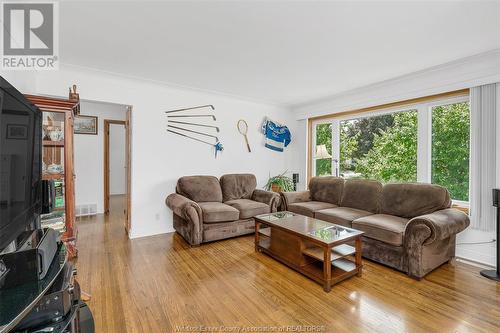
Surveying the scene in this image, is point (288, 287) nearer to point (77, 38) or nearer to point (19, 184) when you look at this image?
point (19, 184)

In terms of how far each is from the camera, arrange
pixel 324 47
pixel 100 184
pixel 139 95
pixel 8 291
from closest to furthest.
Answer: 1. pixel 8 291
2. pixel 324 47
3. pixel 139 95
4. pixel 100 184

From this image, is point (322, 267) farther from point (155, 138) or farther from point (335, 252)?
point (155, 138)

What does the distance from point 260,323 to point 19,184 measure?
178 cm

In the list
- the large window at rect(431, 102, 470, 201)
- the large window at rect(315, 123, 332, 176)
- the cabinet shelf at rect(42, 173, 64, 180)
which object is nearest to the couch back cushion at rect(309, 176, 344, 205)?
the large window at rect(315, 123, 332, 176)

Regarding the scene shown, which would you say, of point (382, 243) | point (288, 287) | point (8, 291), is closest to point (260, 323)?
point (288, 287)

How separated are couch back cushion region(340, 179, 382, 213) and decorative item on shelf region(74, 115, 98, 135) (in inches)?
199

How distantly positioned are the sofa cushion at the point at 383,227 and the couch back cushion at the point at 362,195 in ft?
1.29

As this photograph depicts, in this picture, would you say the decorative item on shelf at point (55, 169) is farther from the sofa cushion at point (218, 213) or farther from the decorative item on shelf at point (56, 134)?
the sofa cushion at point (218, 213)

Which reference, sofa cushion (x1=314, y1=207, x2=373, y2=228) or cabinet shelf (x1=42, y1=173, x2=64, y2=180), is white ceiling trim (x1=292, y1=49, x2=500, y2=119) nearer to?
sofa cushion (x1=314, y1=207, x2=373, y2=228)

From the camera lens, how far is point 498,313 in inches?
76.0

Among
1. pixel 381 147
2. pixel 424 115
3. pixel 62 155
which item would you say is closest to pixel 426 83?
pixel 424 115

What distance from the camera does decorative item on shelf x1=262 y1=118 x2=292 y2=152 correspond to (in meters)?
5.21

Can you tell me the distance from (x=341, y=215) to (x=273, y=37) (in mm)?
2280

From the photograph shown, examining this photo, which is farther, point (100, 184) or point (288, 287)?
point (100, 184)
